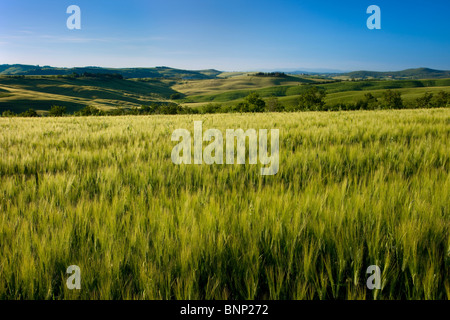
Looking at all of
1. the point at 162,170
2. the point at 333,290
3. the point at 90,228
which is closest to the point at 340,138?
the point at 162,170

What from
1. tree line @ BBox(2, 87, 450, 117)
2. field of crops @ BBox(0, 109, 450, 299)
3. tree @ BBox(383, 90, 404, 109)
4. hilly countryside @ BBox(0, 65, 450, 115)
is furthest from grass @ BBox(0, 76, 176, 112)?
field of crops @ BBox(0, 109, 450, 299)

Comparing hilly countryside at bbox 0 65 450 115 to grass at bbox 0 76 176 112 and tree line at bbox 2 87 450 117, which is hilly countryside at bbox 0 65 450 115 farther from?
tree line at bbox 2 87 450 117

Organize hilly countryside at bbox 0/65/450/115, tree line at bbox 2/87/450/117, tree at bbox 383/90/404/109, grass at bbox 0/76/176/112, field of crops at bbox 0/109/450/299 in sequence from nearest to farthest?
field of crops at bbox 0/109/450/299 → tree line at bbox 2/87/450/117 → tree at bbox 383/90/404/109 → grass at bbox 0/76/176/112 → hilly countryside at bbox 0/65/450/115

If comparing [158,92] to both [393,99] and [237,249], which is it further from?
[237,249]

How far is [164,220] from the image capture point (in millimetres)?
1398

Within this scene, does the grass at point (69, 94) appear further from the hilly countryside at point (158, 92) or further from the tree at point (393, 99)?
the tree at point (393, 99)

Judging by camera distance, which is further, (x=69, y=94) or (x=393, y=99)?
(x=69, y=94)

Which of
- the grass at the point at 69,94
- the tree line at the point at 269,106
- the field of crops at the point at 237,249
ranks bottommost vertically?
the field of crops at the point at 237,249

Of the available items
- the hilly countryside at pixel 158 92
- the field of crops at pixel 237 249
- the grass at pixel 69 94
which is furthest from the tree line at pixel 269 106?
the field of crops at pixel 237 249

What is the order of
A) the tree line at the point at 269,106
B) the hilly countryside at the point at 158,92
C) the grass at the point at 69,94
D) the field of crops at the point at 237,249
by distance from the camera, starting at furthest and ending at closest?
the hilly countryside at the point at 158,92, the grass at the point at 69,94, the tree line at the point at 269,106, the field of crops at the point at 237,249

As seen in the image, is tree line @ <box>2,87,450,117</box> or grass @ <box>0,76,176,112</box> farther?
grass @ <box>0,76,176,112</box>

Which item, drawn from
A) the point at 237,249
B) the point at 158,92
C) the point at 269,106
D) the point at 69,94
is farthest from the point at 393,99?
the point at 69,94

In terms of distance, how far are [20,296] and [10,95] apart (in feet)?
392

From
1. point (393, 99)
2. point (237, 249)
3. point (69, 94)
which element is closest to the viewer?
point (237, 249)
